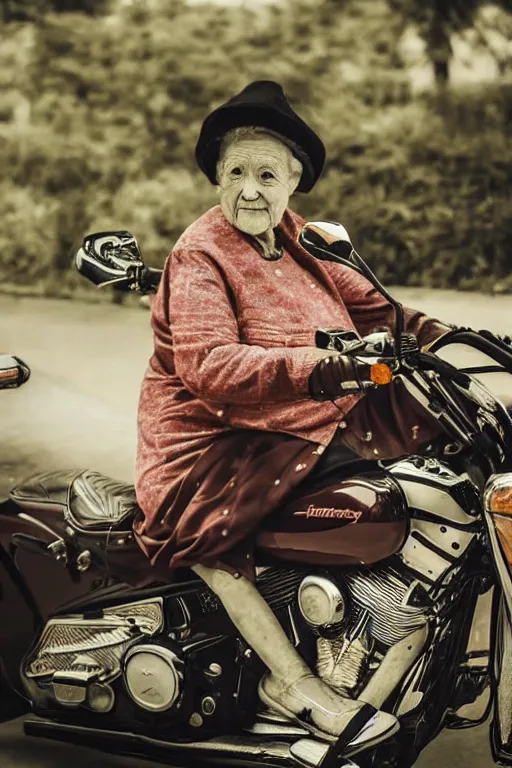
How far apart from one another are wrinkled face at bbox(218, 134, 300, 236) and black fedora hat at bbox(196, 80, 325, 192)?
4 cm

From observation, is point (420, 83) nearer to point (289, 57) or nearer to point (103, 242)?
point (289, 57)

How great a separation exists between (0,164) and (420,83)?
4.77 ft

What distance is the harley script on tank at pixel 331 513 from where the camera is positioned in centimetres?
273

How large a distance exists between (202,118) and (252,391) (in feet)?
3.19

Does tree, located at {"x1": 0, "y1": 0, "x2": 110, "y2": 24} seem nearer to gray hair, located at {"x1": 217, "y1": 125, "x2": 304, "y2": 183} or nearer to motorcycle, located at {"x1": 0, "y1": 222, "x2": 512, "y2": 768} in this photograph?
gray hair, located at {"x1": 217, "y1": 125, "x2": 304, "y2": 183}

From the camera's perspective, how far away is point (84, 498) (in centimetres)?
312

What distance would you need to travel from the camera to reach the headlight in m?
2.59

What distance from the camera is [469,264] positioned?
124 inches

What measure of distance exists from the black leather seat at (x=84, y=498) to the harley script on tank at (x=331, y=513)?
567 mm

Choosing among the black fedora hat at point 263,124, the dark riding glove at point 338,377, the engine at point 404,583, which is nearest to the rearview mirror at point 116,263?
the black fedora hat at point 263,124

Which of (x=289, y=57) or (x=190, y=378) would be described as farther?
(x=289, y=57)

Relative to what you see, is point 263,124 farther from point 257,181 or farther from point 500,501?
point 500,501

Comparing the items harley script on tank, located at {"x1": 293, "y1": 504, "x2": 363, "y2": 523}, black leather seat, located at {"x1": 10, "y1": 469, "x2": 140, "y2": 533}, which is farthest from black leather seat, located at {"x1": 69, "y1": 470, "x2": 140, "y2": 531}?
harley script on tank, located at {"x1": 293, "y1": 504, "x2": 363, "y2": 523}

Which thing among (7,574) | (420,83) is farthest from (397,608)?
(420,83)
